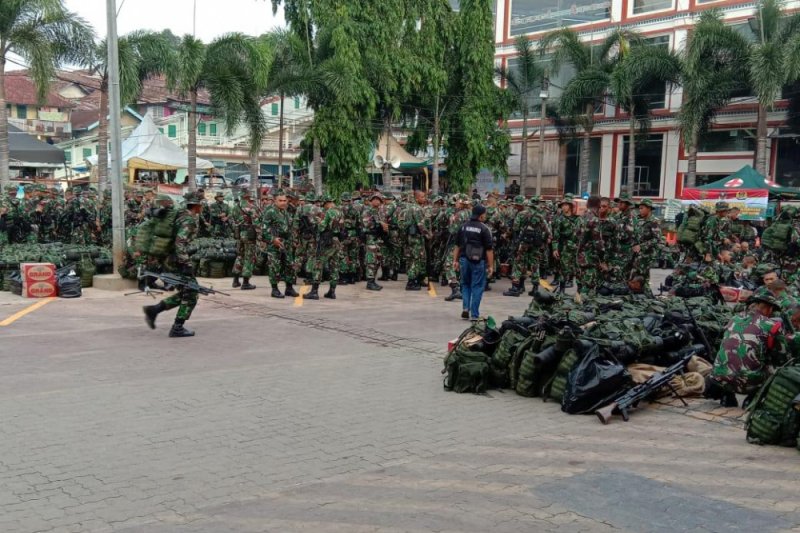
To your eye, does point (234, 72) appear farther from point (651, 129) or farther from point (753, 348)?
point (753, 348)

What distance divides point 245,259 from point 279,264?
50.5 inches

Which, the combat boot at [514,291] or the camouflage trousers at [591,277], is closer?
the camouflage trousers at [591,277]

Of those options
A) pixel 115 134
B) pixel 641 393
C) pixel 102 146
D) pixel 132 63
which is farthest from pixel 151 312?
pixel 102 146

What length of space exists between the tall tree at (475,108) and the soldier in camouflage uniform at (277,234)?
23.2 meters

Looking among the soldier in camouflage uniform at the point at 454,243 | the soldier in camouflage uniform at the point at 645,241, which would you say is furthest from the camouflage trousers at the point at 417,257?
the soldier in camouflage uniform at the point at 645,241

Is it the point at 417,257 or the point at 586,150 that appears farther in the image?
the point at 586,150

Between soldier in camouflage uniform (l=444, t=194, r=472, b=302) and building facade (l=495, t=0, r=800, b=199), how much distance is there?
22866 millimetres

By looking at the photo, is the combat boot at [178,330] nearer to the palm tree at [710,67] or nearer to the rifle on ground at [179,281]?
the rifle on ground at [179,281]

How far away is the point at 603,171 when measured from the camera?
135 ft

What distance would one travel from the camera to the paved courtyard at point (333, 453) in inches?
189

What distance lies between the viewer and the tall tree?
3478 centimetres

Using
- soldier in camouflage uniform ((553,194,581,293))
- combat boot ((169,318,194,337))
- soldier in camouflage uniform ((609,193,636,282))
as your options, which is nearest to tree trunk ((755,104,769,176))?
Answer: soldier in camouflage uniform ((553,194,581,293))

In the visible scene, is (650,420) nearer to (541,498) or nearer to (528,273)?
(541,498)

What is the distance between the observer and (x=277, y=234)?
13.5m
